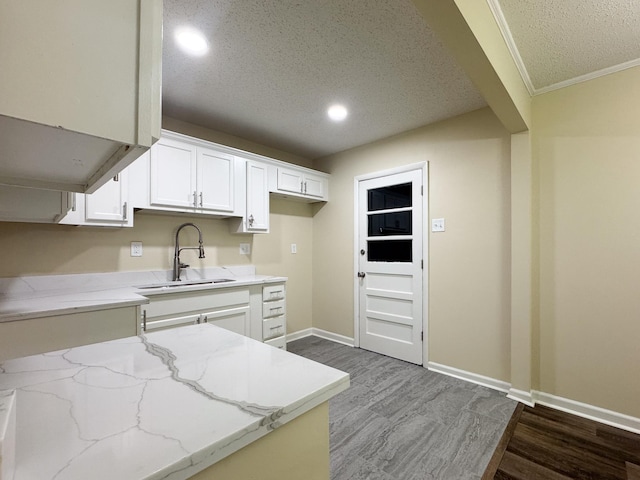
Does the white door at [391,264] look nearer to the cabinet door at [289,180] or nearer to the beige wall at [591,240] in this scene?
the cabinet door at [289,180]

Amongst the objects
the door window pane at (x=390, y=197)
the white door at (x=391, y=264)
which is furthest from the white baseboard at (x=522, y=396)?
the door window pane at (x=390, y=197)

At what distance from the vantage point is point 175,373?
0.76m

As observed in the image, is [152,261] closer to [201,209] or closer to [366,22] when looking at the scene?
[201,209]

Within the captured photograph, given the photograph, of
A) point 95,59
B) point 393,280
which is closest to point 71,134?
point 95,59

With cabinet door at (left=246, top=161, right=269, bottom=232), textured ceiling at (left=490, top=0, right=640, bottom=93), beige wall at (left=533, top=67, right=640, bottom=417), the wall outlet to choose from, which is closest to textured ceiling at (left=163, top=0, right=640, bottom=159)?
textured ceiling at (left=490, top=0, right=640, bottom=93)

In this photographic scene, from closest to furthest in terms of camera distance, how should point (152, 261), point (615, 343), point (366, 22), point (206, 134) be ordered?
point (366, 22)
point (615, 343)
point (152, 261)
point (206, 134)

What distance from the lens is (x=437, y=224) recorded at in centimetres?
296

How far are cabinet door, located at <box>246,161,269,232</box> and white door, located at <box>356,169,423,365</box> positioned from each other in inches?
44.8

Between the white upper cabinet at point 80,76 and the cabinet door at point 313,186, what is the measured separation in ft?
10.2

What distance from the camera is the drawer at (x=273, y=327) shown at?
300 cm

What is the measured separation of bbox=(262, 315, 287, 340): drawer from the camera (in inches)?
118

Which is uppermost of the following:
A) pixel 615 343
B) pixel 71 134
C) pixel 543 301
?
pixel 71 134

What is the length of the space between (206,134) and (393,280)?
8.42 feet

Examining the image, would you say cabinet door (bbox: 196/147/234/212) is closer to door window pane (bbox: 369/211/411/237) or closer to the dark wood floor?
door window pane (bbox: 369/211/411/237)
